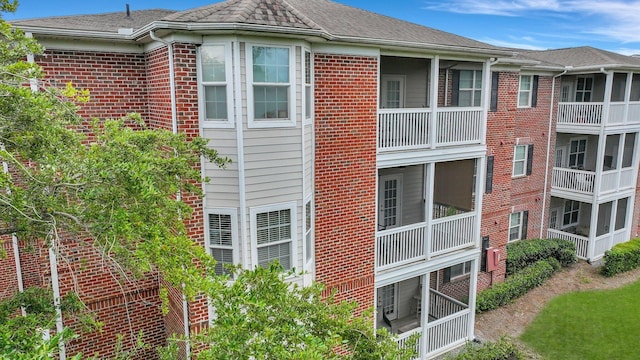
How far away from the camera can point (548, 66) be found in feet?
55.0

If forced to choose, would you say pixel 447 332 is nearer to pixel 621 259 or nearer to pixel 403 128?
pixel 403 128

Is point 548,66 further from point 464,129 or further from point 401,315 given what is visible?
point 401,315

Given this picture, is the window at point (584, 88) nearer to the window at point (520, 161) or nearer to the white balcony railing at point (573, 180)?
the white balcony railing at point (573, 180)

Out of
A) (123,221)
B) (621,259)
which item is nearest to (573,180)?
(621,259)

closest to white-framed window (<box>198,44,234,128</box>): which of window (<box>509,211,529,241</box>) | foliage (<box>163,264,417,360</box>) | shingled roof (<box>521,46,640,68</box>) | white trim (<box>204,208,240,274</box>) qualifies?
white trim (<box>204,208,240,274</box>)

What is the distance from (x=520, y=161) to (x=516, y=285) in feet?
18.3

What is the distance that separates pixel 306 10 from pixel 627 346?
45.1ft

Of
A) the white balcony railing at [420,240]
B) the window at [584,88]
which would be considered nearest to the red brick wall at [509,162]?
the window at [584,88]

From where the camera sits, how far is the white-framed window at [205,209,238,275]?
8.14 meters

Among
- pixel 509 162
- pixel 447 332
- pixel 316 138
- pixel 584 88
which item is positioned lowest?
pixel 447 332

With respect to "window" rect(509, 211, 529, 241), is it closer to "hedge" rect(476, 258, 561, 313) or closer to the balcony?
"hedge" rect(476, 258, 561, 313)

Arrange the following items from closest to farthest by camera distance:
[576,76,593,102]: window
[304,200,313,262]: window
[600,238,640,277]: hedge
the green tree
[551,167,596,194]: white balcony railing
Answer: the green tree → [304,200,313,262]: window → [600,238,640,277]: hedge → [551,167,596,194]: white balcony railing → [576,76,593,102]: window

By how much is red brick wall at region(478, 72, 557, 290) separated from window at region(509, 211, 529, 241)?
0.24m

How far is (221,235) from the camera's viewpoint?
8.30 metres
